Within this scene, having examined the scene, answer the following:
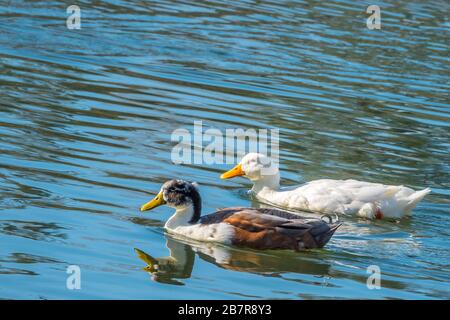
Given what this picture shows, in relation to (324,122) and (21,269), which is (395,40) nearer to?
(324,122)

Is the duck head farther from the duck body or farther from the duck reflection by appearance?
the duck reflection

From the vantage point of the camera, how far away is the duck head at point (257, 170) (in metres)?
13.6

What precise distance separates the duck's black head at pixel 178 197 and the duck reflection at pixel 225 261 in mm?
377

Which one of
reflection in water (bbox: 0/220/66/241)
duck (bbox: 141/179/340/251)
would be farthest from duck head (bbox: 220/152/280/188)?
reflection in water (bbox: 0/220/66/241)

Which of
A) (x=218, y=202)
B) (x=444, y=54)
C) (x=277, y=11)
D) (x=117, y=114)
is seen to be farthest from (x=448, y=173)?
(x=277, y=11)

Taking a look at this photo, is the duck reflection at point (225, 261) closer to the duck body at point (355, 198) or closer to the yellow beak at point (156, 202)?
the yellow beak at point (156, 202)

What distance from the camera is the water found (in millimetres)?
10383

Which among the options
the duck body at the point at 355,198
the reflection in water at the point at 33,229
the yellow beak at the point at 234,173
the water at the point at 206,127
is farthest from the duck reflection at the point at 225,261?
the yellow beak at the point at 234,173

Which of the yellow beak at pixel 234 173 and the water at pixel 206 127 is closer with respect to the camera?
the water at pixel 206 127

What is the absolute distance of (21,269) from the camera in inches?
388

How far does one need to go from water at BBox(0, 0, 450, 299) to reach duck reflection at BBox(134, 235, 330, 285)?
29mm

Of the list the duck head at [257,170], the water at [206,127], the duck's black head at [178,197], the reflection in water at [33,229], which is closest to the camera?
the water at [206,127]

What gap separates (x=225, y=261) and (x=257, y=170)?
2.92 metres
